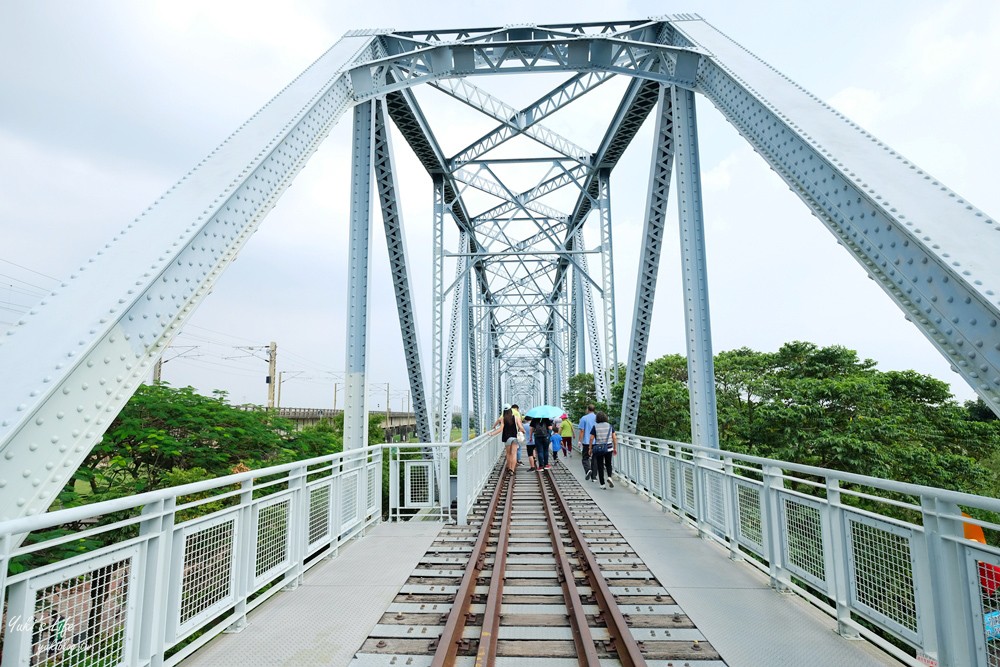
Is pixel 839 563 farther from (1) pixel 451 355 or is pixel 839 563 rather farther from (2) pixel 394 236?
(1) pixel 451 355

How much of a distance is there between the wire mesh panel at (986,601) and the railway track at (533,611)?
4.18 ft

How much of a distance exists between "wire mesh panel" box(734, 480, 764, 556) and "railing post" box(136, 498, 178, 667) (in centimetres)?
456

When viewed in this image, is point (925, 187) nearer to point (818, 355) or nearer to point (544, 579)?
point (544, 579)

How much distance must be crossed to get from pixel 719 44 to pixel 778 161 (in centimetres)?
297

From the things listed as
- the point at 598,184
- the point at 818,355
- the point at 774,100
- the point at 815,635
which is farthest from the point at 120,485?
the point at 818,355

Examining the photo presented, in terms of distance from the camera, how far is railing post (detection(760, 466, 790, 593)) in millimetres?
4465

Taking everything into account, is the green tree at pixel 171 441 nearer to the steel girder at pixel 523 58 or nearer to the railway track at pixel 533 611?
the railway track at pixel 533 611

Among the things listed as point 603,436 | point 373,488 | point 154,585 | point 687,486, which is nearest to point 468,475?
point 373,488

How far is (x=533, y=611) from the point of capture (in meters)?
4.21

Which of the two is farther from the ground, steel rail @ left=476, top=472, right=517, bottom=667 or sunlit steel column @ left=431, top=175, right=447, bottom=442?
sunlit steel column @ left=431, top=175, right=447, bottom=442

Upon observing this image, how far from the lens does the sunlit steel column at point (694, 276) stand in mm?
7402

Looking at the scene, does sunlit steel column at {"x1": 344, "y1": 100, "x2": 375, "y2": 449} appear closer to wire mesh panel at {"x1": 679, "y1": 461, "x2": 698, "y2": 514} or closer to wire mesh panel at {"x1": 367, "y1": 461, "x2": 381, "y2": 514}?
wire mesh panel at {"x1": 367, "y1": 461, "x2": 381, "y2": 514}

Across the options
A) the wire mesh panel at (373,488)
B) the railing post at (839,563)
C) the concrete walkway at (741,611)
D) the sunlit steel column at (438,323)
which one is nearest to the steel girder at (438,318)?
the sunlit steel column at (438,323)

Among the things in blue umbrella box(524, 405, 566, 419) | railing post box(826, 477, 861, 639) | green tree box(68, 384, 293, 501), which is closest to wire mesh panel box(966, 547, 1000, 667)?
railing post box(826, 477, 861, 639)
